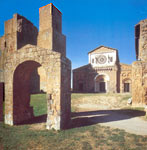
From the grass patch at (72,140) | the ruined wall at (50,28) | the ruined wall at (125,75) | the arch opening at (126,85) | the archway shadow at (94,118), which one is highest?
the ruined wall at (50,28)

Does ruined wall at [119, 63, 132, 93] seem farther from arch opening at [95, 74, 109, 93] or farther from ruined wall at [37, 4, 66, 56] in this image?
ruined wall at [37, 4, 66, 56]

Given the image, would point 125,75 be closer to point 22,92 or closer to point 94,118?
point 94,118

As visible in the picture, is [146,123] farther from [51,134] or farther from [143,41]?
[143,41]

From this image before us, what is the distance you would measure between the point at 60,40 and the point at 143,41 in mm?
14151

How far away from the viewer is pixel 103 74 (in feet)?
79.1

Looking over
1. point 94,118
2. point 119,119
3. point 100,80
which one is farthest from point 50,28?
point 119,119

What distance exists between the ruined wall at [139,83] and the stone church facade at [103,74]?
12.8 metres

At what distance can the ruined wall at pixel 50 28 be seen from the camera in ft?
62.7

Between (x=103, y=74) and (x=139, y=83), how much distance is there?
14.1 metres

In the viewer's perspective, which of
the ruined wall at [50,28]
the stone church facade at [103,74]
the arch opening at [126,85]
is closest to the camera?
the ruined wall at [50,28]

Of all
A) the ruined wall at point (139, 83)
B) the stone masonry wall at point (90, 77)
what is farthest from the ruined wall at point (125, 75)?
the ruined wall at point (139, 83)

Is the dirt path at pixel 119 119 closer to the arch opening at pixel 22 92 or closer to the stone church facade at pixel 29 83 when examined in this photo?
the stone church facade at pixel 29 83

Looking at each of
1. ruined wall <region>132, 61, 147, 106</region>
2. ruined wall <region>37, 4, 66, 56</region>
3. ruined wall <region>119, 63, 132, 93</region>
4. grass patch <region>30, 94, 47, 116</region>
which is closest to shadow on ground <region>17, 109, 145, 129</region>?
grass patch <region>30, 94, 47, 116</region>

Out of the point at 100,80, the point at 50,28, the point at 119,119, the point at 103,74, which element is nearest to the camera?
the point at 119,119
